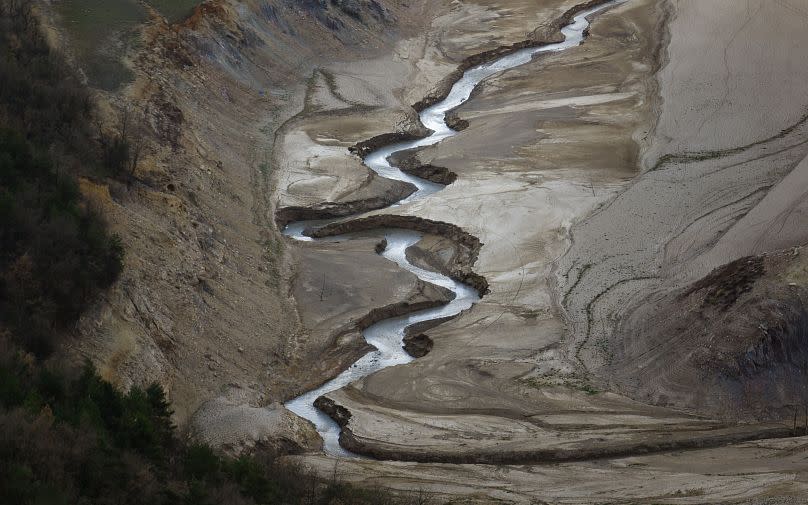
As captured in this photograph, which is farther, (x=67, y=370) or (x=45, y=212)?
(x=45, y=212)

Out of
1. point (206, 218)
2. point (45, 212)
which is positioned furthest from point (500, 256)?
point (45, 212)

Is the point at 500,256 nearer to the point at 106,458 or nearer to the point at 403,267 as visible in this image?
the point at 403,267

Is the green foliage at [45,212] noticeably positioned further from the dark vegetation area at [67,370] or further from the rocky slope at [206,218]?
the rocky slope at [206,218]

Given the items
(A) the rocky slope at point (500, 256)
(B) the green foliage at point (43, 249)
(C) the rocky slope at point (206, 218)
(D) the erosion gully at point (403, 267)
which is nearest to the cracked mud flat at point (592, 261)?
(A) the rocky slope at point (500, 256)

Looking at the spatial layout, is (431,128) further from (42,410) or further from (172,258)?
(42,410)

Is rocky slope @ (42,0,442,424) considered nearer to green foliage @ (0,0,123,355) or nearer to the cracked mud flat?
green foliage @ (0,0,123,355)

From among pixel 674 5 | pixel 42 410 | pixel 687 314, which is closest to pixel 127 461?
pixel 42 410
